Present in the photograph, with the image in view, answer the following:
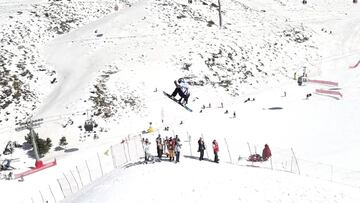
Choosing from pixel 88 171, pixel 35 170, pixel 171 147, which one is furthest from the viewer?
pixel 35 170

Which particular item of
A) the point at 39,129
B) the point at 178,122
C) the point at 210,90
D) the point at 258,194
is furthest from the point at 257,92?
the point at 258,194

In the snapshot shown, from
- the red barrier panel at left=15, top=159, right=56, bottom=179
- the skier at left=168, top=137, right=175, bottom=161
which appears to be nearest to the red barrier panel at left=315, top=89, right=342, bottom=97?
the skier at left=168, top=137, right=175, bottom=161

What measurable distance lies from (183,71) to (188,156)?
82.5ft

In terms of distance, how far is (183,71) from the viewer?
5784 centimetres

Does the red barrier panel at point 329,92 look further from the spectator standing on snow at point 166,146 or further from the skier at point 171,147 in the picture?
the skier at point 171,147

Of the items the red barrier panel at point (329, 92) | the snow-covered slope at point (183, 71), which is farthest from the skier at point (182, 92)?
the red barrier panel at point (329, 92)

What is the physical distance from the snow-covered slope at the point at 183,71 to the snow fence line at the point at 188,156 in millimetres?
1338

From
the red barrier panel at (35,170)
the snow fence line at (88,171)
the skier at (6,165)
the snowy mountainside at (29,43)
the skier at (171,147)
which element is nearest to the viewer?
the skier at (171,147)

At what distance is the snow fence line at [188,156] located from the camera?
30.7 metres

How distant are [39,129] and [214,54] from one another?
83.2 ft

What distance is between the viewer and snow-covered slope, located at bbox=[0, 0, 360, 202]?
43375 millimetres

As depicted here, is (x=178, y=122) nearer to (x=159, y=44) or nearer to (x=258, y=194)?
(x=159, y=44)

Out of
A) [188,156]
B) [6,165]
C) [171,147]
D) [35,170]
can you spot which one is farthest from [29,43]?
[171,147]

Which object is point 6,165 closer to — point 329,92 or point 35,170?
point 35,170
